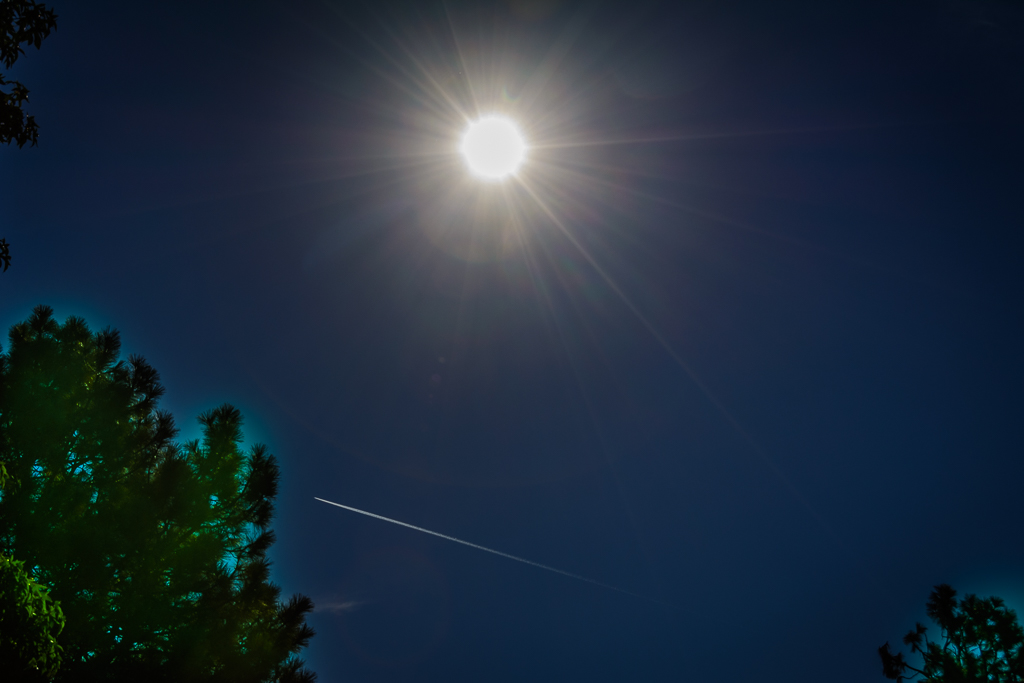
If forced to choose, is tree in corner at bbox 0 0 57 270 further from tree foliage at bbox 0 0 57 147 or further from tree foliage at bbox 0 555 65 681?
tree foliage at bbox 0 555 65 681

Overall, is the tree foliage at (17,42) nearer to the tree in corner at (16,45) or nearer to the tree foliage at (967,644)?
the tree in corner at (16,45)

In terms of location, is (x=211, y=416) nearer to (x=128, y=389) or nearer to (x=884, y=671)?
(x=128, y=389)

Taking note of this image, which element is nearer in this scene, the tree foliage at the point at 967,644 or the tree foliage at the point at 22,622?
the tree foliage at the point at 22,622

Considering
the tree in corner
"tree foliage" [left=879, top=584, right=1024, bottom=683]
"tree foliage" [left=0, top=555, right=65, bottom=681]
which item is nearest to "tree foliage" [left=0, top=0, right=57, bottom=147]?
the tree in corner

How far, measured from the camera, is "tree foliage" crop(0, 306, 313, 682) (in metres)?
7.88

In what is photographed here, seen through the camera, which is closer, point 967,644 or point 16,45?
point 16,45

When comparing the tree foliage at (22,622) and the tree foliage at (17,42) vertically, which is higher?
the tree foliage at (17,42)

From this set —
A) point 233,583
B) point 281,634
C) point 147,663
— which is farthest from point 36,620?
point 281,634

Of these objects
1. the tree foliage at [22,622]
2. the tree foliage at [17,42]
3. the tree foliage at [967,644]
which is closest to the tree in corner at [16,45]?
the tree foliage at [17,42]

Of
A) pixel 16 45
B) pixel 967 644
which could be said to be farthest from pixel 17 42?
pixel 967 644

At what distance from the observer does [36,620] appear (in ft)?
16.8

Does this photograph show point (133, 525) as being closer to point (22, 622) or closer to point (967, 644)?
point (22, 622)

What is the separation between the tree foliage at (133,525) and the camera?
310 inches

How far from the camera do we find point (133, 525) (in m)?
8.38
